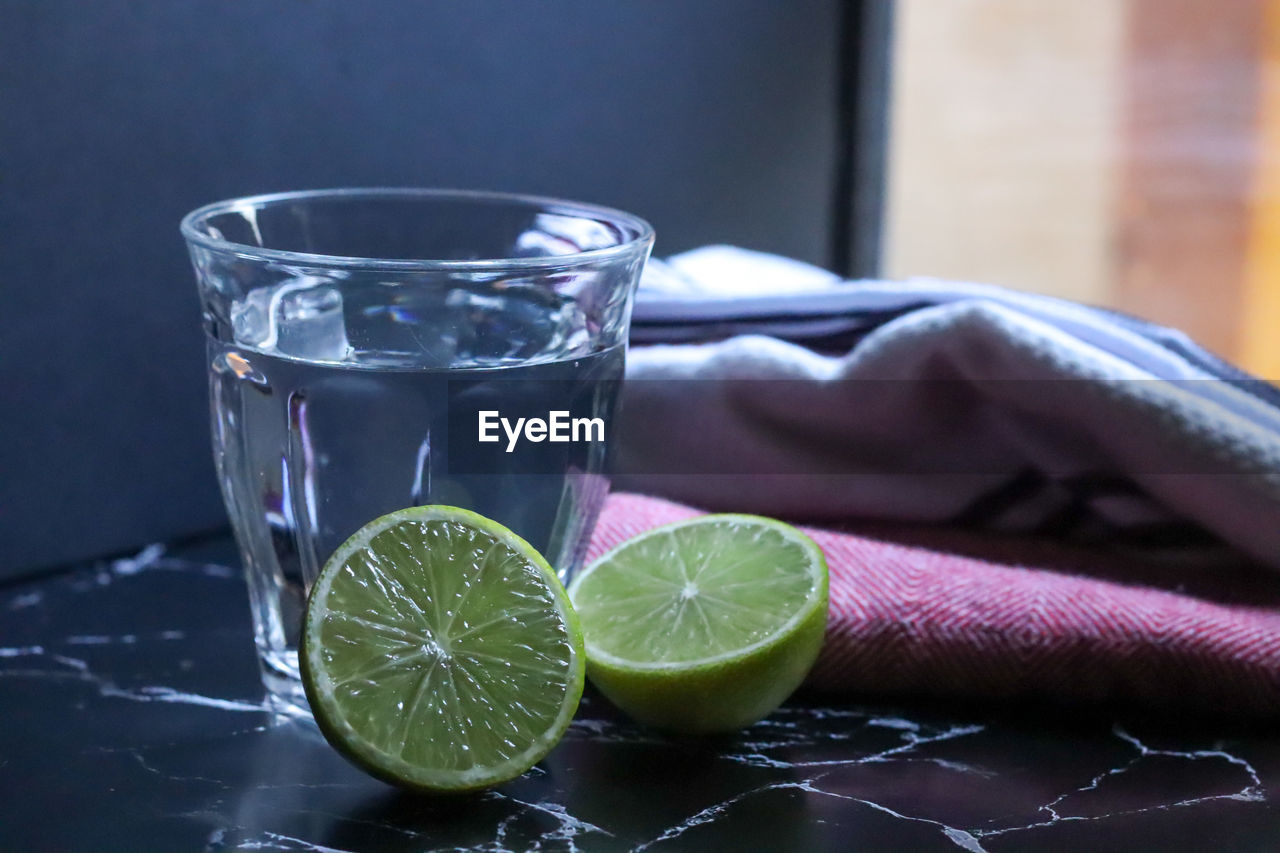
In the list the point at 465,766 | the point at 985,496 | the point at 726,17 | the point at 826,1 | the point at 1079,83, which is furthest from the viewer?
the point at 1079,83

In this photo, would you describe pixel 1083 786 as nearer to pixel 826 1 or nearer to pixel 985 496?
pixel 985 496

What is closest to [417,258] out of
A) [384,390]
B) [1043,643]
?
[384,390]

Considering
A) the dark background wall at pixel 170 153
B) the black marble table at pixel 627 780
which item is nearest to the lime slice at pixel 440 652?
the black marble table at pixel 627 780

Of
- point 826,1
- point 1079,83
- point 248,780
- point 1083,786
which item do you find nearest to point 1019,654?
point 1083,786

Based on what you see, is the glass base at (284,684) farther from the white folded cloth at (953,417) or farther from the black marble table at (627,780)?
the white folded cloth at (953,417)

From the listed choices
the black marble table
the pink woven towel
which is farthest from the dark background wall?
the pink woven towel

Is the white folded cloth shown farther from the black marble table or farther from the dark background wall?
the dark background wall

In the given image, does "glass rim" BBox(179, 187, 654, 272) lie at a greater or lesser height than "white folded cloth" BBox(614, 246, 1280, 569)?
greater

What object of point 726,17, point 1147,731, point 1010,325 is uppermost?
point 726,17
